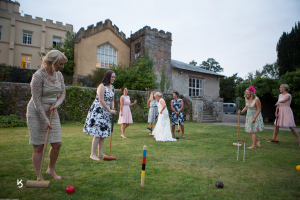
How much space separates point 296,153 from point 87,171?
5.81 meters

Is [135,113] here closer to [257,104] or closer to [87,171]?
Answer: [257,104]

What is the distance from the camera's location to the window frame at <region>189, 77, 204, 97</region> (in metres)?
22.4

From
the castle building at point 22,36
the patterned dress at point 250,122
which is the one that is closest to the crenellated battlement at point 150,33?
the castle building at point 22,36

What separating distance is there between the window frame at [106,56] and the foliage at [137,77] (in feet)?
5.78

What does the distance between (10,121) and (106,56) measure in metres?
11.7

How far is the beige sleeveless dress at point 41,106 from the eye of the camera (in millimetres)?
2787

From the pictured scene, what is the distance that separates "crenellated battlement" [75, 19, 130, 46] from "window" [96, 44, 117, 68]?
1619mm

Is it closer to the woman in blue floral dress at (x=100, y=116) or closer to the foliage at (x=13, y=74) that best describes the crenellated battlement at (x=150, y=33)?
the foliage at (x=13, y=74)

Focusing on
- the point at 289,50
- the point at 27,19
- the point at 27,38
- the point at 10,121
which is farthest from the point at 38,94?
the point at 289,50

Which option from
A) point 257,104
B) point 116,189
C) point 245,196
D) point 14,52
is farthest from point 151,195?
point 14,52

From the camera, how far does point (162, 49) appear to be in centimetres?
1998

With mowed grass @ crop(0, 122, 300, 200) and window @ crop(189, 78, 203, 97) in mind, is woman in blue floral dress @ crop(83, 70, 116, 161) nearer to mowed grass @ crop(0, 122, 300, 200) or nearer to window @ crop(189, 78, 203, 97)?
mowed grass @ crop(0, 122, 300, 200)

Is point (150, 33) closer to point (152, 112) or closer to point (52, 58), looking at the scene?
point (152, 112)

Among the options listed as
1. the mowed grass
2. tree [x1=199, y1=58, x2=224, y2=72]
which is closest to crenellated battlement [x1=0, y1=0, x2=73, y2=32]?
the mowed grass
